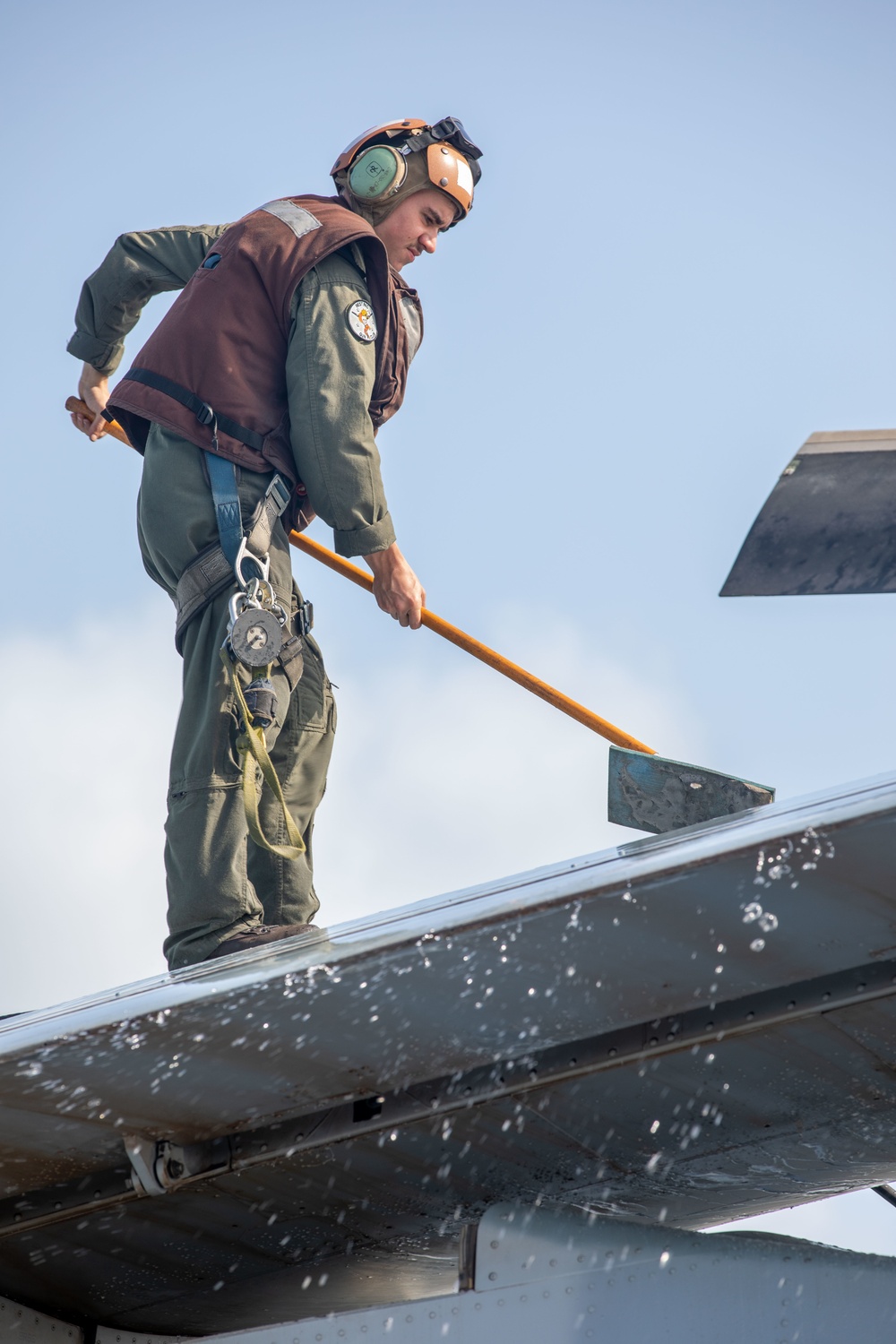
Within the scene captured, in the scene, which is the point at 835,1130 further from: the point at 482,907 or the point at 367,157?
the point at 367,157

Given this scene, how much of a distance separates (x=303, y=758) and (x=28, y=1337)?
1.38m

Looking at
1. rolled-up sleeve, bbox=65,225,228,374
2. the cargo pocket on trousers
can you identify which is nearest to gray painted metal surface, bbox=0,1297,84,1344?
the cargo pocket on trousers

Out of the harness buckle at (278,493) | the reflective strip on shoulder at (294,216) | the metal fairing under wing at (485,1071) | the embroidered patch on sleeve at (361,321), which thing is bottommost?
the metal fairing under wing at (485,1071)

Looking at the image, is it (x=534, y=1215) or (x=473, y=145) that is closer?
(x=534, y=1215)

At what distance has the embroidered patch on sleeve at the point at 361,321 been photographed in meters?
3.66

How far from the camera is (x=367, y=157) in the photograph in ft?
13.1

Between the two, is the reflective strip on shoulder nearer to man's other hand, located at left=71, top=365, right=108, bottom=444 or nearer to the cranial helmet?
the cranial helmet

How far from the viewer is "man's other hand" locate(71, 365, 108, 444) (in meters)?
4.46

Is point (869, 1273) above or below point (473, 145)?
below

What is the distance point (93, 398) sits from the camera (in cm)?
449

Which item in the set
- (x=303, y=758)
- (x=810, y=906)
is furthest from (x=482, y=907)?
(x=303, y=758)

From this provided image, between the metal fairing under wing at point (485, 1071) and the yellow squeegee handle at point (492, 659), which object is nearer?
the metal fairing under wing at point (485, 1071)

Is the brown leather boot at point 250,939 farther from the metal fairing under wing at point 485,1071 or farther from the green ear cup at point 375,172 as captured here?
the green ear cup at point 375,172

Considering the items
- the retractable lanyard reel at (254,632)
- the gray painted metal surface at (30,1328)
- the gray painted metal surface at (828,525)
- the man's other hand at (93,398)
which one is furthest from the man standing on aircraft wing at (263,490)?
the gray painted metal surface at (828,525)
